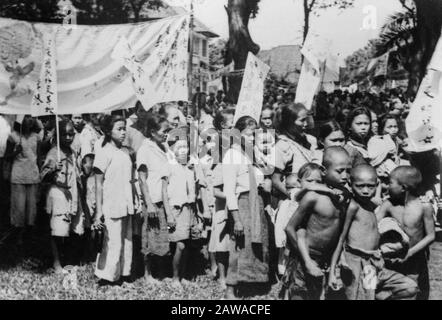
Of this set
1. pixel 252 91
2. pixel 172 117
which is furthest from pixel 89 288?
pixel 252 91

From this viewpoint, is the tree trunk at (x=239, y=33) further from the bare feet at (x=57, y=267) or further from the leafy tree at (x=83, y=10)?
the leafy tree at (x=83, y=10)

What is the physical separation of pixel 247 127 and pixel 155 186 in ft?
3.43

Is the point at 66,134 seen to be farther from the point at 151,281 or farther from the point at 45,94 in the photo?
the point at 151,281

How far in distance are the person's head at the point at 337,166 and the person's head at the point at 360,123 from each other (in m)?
1.19

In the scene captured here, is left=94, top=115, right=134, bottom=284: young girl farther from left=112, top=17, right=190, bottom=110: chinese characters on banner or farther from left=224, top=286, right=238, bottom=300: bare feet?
left=224, top=286, right=238, bottom=300: bare feet

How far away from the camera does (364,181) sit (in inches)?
151

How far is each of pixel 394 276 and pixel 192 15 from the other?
3620 mm

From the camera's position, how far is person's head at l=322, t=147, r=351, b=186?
396cm

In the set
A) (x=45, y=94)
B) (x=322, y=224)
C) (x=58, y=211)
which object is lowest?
(x=58, y=211)

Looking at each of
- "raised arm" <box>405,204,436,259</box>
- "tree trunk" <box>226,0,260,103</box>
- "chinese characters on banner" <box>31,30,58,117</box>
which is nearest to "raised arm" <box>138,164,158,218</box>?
"chinese characters on banner" <box>31,30,58,117</box>

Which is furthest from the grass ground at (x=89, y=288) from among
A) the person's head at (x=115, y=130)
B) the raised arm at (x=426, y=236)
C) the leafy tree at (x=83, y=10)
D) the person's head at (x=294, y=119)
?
the leafy tree at (x=83, y=10)

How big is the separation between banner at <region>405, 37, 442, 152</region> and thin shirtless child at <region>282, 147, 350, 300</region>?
1.63 metres
